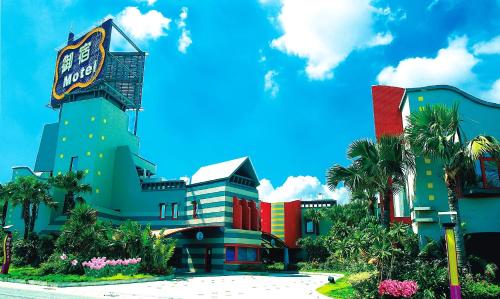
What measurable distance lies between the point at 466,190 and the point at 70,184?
107ft

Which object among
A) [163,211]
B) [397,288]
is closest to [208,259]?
[163,211]

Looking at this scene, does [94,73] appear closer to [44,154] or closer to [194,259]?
[44,154]

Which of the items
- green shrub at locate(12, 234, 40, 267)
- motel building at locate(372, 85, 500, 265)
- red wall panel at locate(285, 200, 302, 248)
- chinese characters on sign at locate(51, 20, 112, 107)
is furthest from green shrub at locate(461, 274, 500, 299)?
chinese characters on sign at locate(51, 20, 112, 107)

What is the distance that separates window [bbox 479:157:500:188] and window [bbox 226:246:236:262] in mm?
21231

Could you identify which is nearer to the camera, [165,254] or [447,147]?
[447,147]

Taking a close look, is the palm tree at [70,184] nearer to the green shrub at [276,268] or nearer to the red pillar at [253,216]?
the red pillar at [253,216]

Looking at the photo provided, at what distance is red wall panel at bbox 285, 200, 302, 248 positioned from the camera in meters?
47.9

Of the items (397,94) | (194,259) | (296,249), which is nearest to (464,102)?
(397,94)

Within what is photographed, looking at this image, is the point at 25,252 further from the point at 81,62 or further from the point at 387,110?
the point at 387,110

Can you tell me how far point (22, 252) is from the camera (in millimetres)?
33562

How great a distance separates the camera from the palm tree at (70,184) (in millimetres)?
36750

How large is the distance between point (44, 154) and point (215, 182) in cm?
2436

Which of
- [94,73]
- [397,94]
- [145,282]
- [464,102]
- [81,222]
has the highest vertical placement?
[94,73]

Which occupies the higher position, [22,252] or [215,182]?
[215,182]
